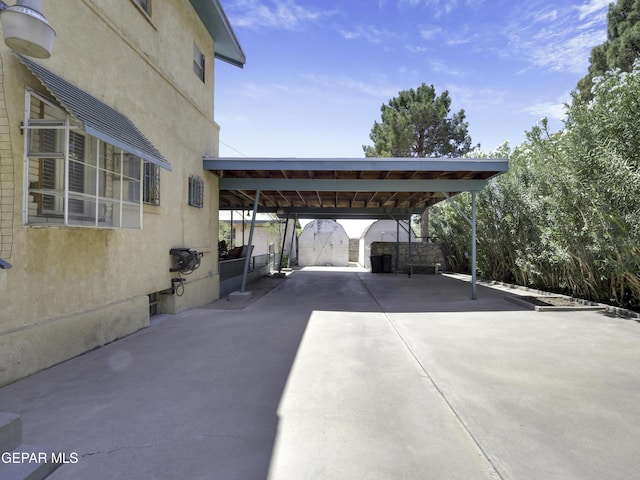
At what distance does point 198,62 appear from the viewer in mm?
8461

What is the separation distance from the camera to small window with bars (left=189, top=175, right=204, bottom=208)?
7.67 m

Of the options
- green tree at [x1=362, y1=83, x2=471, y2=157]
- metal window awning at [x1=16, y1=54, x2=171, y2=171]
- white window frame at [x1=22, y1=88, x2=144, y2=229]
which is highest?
green tree at [x1=362, y1=83, x2=471, y2=157]

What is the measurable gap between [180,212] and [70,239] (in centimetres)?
306

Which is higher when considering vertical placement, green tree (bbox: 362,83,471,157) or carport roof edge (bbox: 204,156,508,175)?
green tree (bbox: 362,83,471,157)

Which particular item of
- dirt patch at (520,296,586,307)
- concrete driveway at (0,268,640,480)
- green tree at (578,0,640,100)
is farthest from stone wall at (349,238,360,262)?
concrete driveway at (0,268,640,480)

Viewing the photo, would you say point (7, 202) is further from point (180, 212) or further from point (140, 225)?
point (180, 212)

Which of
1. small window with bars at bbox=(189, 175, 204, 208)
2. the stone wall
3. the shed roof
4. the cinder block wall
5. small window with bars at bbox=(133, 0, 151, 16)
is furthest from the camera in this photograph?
the stone wall

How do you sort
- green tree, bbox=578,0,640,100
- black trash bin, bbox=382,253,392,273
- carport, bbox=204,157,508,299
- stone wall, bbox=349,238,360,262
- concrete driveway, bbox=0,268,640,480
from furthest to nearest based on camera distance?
stone wall, bbox=349,238,360,262 → black trash bin, bbox=382,253,392,273 → green tree, bbox=578,0,640,100 → carport, bbox=204,157,508,299 → concrete driveway, bbox=0,268,640,480

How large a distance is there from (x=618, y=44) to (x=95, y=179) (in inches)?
807

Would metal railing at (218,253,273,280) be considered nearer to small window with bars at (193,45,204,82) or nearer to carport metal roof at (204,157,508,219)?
carport metal roof at (204,157,508,219)

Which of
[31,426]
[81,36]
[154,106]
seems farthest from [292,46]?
[31,426]

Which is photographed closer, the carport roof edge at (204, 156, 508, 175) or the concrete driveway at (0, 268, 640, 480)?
the concrete driveway at (0, 268, 640, 480)

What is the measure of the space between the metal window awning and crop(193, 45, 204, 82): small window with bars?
13.0 ft

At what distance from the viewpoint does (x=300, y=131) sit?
17.7 metres
